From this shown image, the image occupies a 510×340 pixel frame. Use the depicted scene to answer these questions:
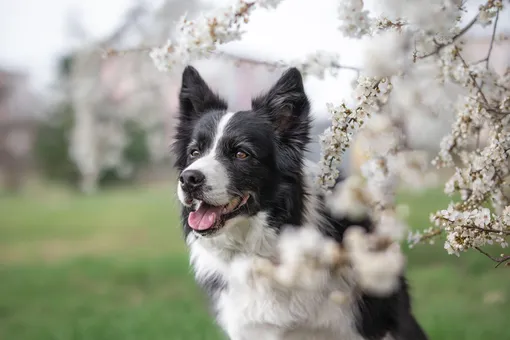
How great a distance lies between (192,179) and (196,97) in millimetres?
709

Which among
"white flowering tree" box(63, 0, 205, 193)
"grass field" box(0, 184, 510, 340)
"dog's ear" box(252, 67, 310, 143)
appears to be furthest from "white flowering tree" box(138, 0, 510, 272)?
"grass field" box(0, 184, 510, 340)

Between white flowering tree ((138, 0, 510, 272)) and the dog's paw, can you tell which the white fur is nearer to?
white flowering tree ((138, 0, 510, 272))

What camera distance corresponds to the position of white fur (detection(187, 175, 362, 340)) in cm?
279

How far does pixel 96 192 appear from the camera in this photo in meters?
24.0

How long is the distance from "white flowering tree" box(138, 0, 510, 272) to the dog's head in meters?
0.23

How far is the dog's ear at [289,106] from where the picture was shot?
9.50 ft

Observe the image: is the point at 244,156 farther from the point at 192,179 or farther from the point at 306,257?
the point at 306,257

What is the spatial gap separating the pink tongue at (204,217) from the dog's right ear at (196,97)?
65cm

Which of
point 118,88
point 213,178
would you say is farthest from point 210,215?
point 118,88

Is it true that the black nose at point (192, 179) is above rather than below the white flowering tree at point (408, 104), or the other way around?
below

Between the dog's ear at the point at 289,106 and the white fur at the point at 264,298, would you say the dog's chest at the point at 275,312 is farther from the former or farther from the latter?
the dog's ear at the point at 289,106

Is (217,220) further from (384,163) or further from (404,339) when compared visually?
(404,339)

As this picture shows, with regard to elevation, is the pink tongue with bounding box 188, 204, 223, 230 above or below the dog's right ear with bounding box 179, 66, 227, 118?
below

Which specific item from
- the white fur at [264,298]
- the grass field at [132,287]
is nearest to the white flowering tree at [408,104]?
the white fur at [264,298]
